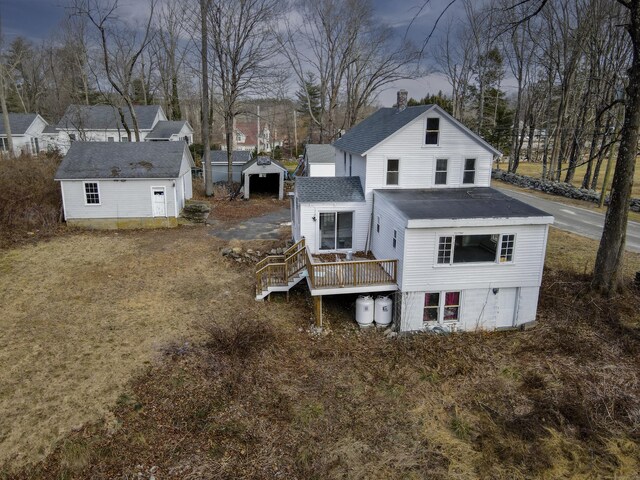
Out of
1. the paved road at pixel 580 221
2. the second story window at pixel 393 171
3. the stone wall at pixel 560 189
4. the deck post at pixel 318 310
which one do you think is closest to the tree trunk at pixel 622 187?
the paved road at pixel 580 221

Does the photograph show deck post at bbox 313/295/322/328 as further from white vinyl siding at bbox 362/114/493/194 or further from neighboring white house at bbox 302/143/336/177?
neighboring white house at bbox 302/143/336/177

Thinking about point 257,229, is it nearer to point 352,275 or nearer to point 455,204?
point 352,275

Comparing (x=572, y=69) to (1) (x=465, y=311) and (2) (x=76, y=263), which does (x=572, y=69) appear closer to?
(1) (x=465, y=311)

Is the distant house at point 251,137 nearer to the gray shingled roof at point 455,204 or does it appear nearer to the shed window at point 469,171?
the shed window at point 469,171

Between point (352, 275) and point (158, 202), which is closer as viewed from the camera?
point (352, 275)

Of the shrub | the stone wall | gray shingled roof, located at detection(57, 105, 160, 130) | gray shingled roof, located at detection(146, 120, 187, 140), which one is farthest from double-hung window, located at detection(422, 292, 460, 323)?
gray shingled roof, located at detection(57, 105, 160, 130)

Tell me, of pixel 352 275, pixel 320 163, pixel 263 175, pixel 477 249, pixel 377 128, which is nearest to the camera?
pixel 477 249

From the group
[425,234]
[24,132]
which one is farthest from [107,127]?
[425,234]
